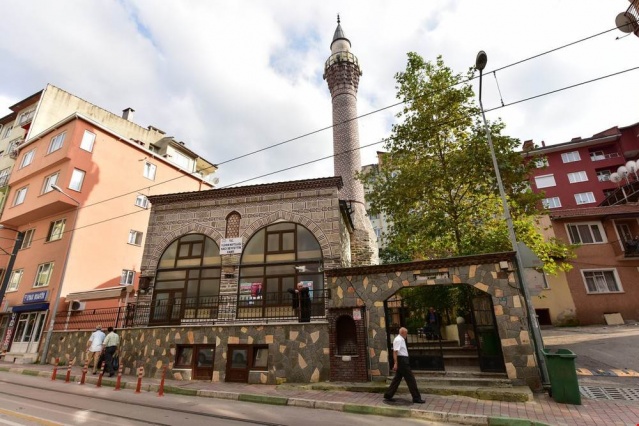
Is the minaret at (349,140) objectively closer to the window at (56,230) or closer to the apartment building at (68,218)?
the apartment building at (68,218)

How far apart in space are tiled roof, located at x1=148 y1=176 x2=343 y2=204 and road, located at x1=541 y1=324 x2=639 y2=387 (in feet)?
34.2

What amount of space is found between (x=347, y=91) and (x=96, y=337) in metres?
24.4

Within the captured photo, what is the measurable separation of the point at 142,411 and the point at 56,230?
18.2 metres

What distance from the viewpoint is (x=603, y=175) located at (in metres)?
32.9

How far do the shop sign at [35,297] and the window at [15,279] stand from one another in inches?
96.6

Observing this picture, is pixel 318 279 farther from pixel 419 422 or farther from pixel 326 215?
pixel 419 422

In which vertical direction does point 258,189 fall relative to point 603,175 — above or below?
below

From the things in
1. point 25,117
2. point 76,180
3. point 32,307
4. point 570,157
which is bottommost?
point 32,307

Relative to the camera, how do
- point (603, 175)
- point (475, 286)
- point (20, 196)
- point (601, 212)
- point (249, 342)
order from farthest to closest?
point (603, 175) → point (20, 196) → point (601, 212) → point (249, 342) → point (475, 286)

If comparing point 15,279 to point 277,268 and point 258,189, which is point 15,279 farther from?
point 277,268

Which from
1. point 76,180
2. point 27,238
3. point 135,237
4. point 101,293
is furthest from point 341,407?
point 27,238

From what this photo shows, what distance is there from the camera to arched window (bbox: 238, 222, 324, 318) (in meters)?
13.0

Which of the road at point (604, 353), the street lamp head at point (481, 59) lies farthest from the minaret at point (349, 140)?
the road at point (604, 353)

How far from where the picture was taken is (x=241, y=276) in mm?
13750
